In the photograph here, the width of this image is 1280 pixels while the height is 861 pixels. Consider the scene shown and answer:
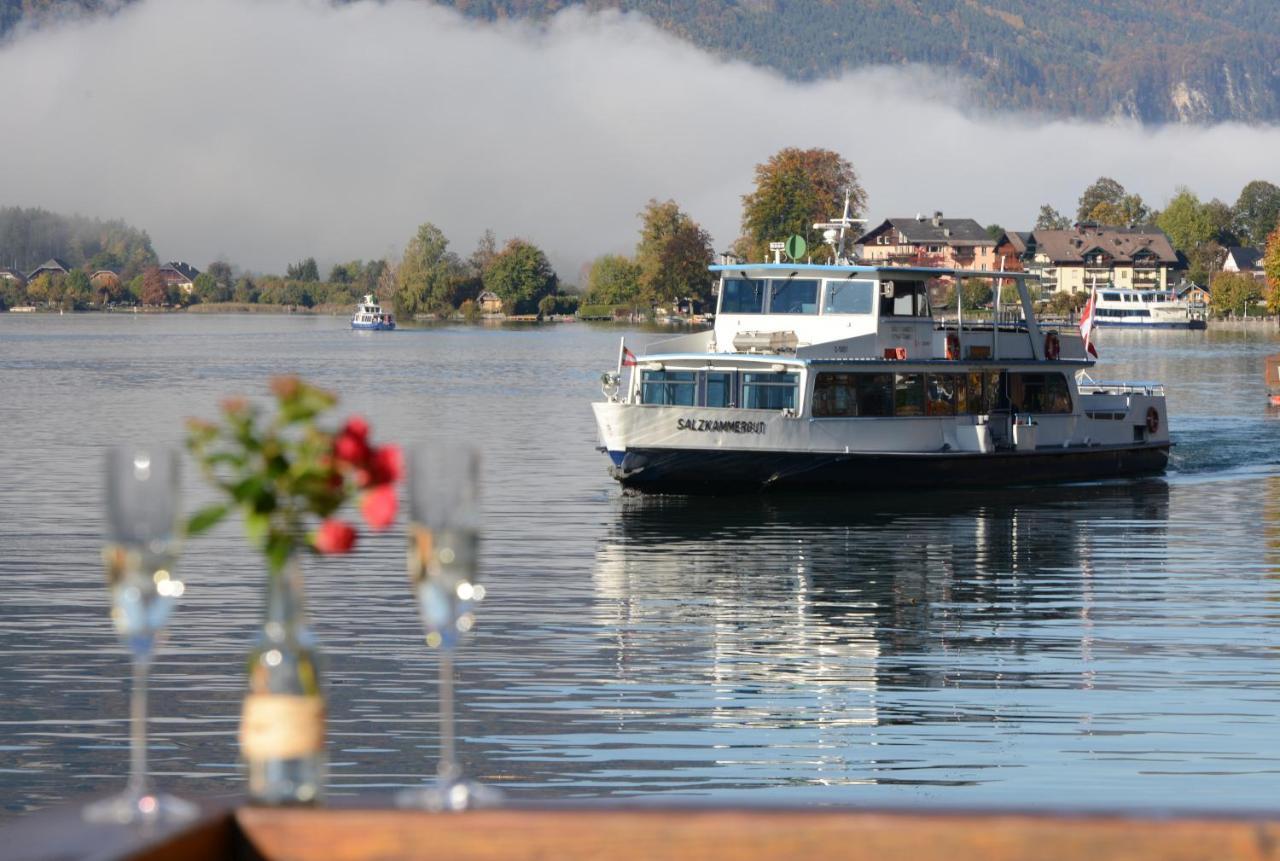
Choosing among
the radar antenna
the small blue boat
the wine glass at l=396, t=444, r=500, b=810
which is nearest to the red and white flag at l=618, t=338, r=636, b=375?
the radar antenna

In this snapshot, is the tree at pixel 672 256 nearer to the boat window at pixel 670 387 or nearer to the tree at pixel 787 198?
the tree at pixel 787 198

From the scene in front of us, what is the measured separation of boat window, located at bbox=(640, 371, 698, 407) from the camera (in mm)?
32656

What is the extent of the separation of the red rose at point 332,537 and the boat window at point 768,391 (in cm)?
2828

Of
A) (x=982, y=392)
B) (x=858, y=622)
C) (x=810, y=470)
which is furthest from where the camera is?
(x=982, y=392)

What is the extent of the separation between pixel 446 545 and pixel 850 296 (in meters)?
30.7

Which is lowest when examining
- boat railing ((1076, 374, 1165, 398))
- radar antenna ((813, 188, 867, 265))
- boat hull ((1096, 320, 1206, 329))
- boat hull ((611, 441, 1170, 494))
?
boat hull ((611, 441, 1170, 494))

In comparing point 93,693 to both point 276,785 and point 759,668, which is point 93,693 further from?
point 276,785

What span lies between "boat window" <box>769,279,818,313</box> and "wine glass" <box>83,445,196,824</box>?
31.1m

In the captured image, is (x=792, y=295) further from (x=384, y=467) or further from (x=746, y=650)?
(x=384, y=467)

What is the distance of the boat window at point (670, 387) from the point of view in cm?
3266

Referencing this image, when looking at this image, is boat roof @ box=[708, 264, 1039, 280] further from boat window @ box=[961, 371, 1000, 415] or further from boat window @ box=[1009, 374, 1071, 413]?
boat window @ box=[1009, 374, 1071, 413]

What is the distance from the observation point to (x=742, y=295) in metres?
35.6

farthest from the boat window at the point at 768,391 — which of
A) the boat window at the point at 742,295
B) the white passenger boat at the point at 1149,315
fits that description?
the white passenger boat at the point at 1149,315

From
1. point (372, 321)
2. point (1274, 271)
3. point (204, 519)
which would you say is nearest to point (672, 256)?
point (372, 321)
